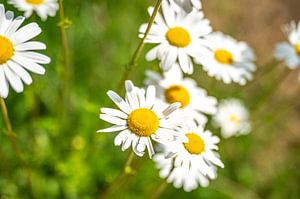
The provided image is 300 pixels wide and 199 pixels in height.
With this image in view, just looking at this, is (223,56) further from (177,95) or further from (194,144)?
(194,144)

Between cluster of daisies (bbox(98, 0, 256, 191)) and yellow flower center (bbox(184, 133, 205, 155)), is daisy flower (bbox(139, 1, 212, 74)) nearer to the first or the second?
cluster of daisies (bbox(98, 0, 256, 191))

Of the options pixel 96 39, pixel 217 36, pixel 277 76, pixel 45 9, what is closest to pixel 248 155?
pixel 277 76

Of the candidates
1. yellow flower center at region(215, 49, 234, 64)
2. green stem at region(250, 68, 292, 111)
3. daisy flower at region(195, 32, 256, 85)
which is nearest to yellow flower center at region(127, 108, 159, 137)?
daisy flower at region(195, 32, 256, 85)

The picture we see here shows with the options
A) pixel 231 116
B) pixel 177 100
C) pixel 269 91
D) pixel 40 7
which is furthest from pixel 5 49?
pixel 231 116

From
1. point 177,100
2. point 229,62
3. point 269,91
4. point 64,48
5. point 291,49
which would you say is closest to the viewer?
point 64,48

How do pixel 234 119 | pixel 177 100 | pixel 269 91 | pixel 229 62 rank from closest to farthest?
pixel 177 100 → pixel 229 62 → pixel 269 91 → pixel 234 119

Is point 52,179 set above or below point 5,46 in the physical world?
above

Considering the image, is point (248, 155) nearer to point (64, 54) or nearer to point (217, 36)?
point (217, 36)
